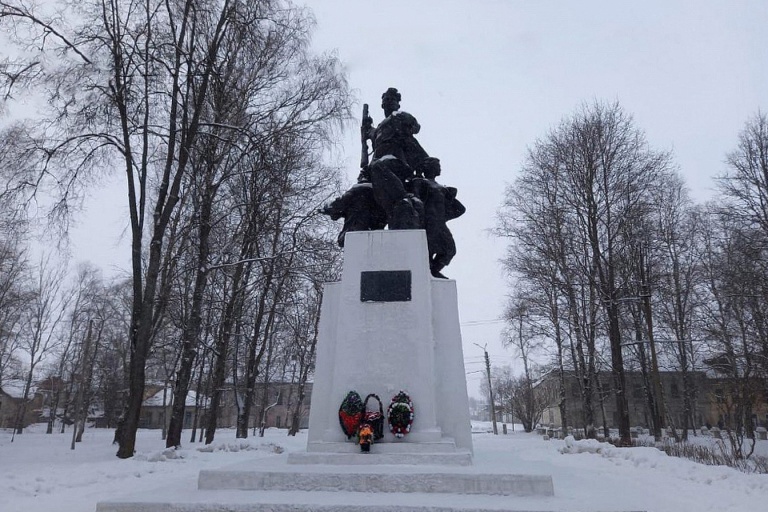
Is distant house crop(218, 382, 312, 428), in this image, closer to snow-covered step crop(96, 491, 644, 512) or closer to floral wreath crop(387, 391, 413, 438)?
floral wreath crop(387, 391, 413, 438)

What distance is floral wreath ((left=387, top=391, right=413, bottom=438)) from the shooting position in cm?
614

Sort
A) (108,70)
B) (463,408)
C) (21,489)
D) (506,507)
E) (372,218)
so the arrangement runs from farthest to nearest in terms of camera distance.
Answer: (108,70), (372,218), (463,408), (21,489), (506,507)

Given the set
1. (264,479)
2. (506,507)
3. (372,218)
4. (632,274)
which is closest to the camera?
Result: (506,507)

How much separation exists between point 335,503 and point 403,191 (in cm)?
486

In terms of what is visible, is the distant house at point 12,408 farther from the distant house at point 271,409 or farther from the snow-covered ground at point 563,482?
the snow-covered ground at point 563,482

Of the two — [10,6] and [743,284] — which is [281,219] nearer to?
[10,6]

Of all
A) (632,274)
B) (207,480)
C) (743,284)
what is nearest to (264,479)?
A: (207,480)

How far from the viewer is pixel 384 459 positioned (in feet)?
18.7

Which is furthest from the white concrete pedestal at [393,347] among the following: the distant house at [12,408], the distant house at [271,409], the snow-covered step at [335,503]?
the distant house at [12,408]

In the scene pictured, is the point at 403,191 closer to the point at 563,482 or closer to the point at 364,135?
the point at 364,135

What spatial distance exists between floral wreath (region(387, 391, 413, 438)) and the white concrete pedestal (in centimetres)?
15

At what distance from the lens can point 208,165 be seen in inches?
543

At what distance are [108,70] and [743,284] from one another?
1970 centimetres

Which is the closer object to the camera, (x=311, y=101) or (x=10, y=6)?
(x=10, y=6)
